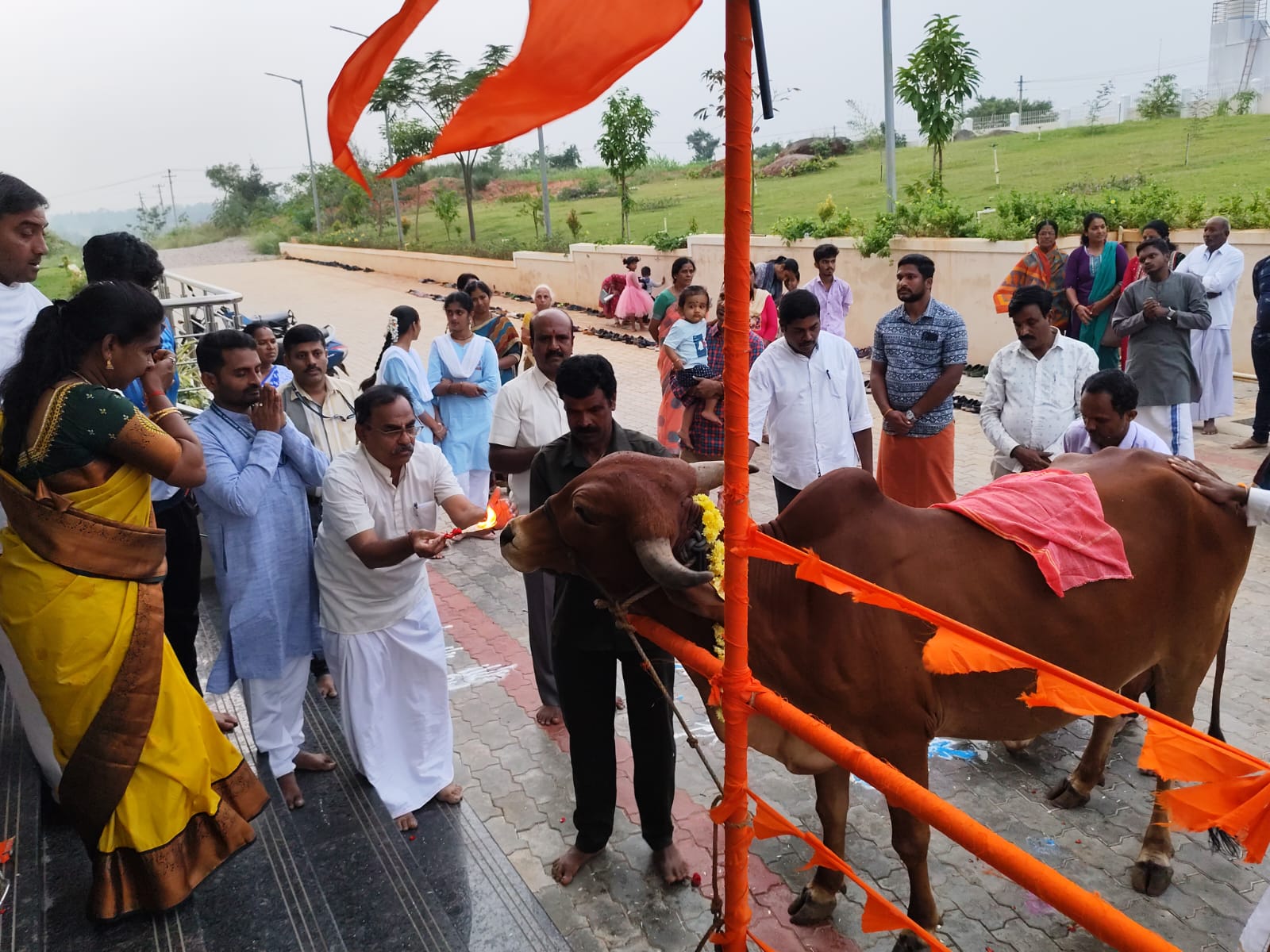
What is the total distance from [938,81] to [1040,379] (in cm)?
1335

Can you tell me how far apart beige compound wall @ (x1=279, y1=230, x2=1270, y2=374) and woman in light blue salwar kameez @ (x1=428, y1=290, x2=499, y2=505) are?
90.0 inches

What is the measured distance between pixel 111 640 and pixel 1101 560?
3560 mm

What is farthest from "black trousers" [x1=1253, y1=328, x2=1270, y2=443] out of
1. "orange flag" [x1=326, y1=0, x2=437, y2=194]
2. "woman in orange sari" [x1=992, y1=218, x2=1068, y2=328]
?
"orange flag" [x1=326, y1=0, x2=437, y2=194]

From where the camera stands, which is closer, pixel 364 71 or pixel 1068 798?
pixel 364 71

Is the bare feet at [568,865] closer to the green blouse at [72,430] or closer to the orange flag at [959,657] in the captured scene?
the orange flag at [959,657]

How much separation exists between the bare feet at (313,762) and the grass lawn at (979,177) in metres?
17.1

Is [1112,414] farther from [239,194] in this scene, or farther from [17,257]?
[239,194]

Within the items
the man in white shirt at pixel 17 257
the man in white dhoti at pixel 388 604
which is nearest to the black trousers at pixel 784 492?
the man in white dhoti at pixel 388 604

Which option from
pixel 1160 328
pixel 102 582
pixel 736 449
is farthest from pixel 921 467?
pixel 102 582

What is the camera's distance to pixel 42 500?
3.18m

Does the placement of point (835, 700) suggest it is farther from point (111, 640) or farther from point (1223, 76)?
point (1223, 76)

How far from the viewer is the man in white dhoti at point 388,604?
12.7 feet

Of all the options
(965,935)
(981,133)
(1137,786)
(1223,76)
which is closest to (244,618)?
(965,935)

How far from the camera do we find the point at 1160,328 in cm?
790
